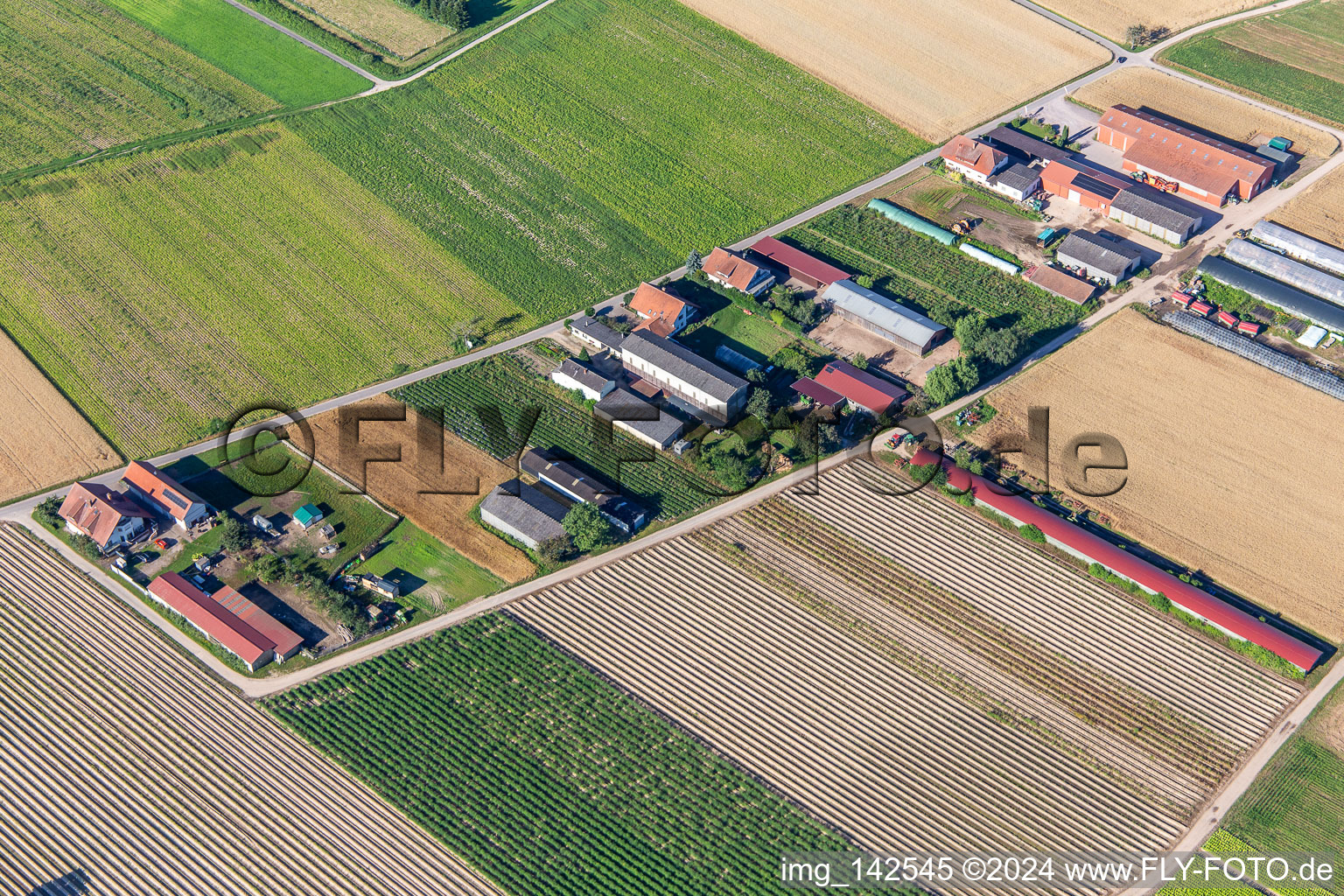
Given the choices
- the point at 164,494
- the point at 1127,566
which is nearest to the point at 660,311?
the point at 164,494

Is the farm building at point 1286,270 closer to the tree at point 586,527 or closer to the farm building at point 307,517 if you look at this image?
the tree at point 586,527

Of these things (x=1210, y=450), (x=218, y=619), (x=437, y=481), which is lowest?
(x=218, y=619)

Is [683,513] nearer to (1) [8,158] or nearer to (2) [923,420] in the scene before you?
(2) [923,420]

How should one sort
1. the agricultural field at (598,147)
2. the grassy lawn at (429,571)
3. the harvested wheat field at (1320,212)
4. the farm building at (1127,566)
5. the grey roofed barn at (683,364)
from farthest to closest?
the agricultural field at (598,147) → the harvested wheat field at (1320,212) → the grey roofed barn at (683,364) → the grassy lawn at (429,571) → the farm building at (1127,566)

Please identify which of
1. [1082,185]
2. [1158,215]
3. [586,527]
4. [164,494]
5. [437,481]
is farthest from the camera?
[1082,185]

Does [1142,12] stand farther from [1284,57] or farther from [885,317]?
[885,317]

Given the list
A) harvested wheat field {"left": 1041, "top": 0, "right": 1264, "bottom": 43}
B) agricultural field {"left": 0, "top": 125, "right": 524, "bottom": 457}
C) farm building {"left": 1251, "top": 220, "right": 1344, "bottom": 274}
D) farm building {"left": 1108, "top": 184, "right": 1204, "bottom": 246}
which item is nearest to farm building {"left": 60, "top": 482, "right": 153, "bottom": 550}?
agricultural field {"left": 0, "top": 125, "right": 524, "bottom": 457}

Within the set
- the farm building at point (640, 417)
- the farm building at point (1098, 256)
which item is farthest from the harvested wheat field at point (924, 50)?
the farm building at point (640, 417)

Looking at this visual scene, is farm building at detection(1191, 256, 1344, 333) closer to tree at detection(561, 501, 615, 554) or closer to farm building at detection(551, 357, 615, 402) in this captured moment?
farm building at detection(551, 357, 615, 402)
